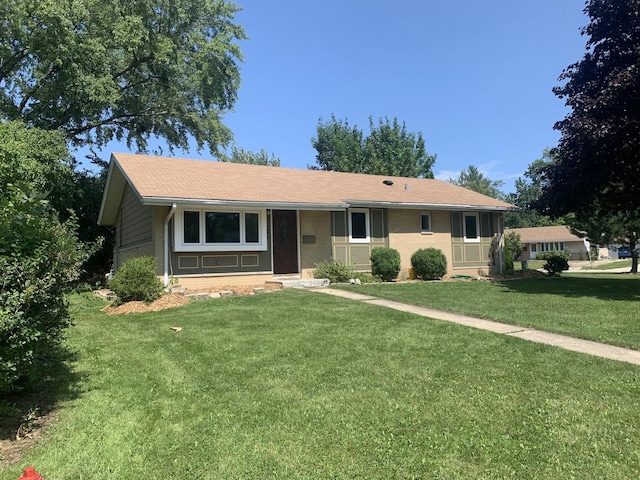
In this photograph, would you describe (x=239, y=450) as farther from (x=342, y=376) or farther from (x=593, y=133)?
(x=593, y=133)

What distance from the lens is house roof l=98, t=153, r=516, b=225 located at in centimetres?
1371

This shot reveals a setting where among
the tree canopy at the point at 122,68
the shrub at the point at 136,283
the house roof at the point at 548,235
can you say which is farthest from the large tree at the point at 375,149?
the shrub at the point at 136,283

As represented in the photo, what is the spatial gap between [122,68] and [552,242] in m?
57.3

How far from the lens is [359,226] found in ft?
56.7

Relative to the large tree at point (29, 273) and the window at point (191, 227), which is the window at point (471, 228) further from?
the large tree at point (29, 273)

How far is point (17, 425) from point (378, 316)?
5994 millimetres

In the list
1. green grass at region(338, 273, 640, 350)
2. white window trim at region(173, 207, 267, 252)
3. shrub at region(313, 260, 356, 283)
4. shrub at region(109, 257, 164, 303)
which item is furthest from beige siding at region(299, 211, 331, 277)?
shrub at region(109, 257, 164, 303)

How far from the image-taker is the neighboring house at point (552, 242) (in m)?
59.8

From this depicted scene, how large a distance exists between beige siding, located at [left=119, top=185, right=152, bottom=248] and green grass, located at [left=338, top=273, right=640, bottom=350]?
6.87 m

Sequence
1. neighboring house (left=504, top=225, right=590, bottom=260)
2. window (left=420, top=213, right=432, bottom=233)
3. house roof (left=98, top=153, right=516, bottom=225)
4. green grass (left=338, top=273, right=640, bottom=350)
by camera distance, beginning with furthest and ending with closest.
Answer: neighboring house (left=504, top=225, right=590, bottom=260)
window (left=420, top=213, right=432, bottom=233)
house roof (left=98, top=153, right=516, bottom=225)
green grass (left=338, top=273, right=640, bottom=350)

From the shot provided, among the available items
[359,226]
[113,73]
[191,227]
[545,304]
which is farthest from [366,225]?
[113,73]

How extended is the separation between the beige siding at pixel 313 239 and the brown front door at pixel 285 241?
248 millimetres

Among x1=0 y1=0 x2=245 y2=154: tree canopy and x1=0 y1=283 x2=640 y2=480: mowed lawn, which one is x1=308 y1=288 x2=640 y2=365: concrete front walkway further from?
x1=0 y1=0 x2=245 y2=154: tree canopy

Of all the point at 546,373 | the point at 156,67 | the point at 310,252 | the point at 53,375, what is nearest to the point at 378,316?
the point at 546,373
